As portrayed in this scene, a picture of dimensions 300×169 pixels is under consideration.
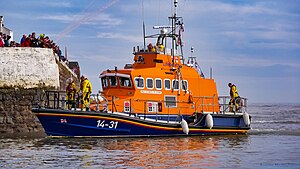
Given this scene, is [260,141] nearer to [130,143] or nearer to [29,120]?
[130,143]

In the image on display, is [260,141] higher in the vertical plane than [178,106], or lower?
Result: lower

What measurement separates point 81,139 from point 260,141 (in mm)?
5578

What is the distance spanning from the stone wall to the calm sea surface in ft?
8.00

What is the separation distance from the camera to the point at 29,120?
19844 millimetres

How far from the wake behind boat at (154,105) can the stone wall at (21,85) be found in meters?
1.40

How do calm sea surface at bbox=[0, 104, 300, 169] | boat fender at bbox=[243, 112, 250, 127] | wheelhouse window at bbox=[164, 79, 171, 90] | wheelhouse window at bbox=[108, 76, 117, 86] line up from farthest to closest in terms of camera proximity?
1. boat fender at bbox=[243, 112, 250, 127]
2. wheelhouse window at bbox=[164, 79, 171, 90]
3. wheelhouse window at bbox=[108, 76, 117, 86]
4. calm sea surface at bbox=[0, 104, 300, 169]

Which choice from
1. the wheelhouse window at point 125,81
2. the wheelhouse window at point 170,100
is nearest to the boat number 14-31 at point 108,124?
the wheelhouse window at point 125,81

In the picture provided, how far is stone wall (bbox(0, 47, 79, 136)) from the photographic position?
64.0 feet

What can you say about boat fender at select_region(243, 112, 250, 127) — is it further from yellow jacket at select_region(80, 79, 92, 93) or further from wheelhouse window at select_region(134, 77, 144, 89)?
yellow jacket at select_region(80, 79, 92, 93)

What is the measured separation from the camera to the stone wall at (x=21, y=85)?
64.0ft

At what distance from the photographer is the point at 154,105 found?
18.1 m

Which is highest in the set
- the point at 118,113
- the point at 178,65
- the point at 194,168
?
the point at 178,65

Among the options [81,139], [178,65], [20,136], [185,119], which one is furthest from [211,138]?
[20,136]

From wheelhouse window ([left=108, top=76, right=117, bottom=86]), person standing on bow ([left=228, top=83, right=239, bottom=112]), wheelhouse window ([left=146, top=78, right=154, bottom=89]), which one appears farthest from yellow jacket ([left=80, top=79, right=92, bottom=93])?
person standing on bow ([left=228, top=83, right=239, bottom=112])
